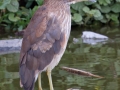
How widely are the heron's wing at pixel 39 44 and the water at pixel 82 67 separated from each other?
88 cm

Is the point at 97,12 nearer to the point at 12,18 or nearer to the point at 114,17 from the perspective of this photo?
the point at 114,17

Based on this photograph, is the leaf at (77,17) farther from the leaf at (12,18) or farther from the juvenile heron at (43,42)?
the juvenile heron at (43,42)

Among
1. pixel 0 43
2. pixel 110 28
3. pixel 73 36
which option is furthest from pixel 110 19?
pixel 0 43

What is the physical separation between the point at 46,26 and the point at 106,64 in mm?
2004

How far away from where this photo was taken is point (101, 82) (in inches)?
256

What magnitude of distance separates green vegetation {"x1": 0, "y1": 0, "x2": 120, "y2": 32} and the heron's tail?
4.18m

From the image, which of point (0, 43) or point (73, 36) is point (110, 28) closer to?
point (73, 36)

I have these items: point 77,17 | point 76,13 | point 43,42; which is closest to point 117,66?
point 43,42

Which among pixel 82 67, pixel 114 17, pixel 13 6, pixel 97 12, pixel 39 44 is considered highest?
pixel 39 44

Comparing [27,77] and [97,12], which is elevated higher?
[27,77]

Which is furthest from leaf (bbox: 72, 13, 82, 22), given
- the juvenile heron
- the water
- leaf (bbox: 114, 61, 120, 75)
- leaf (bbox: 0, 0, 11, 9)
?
the juvenile heron

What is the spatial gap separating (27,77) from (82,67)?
6.60ft

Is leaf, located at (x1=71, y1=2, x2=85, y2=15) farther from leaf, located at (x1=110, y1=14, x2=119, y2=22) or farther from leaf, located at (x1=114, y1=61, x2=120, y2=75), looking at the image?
leaf, located at (x1=114, y1=61, x2=120, y2=75)

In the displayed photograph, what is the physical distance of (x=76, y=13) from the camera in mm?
10578
